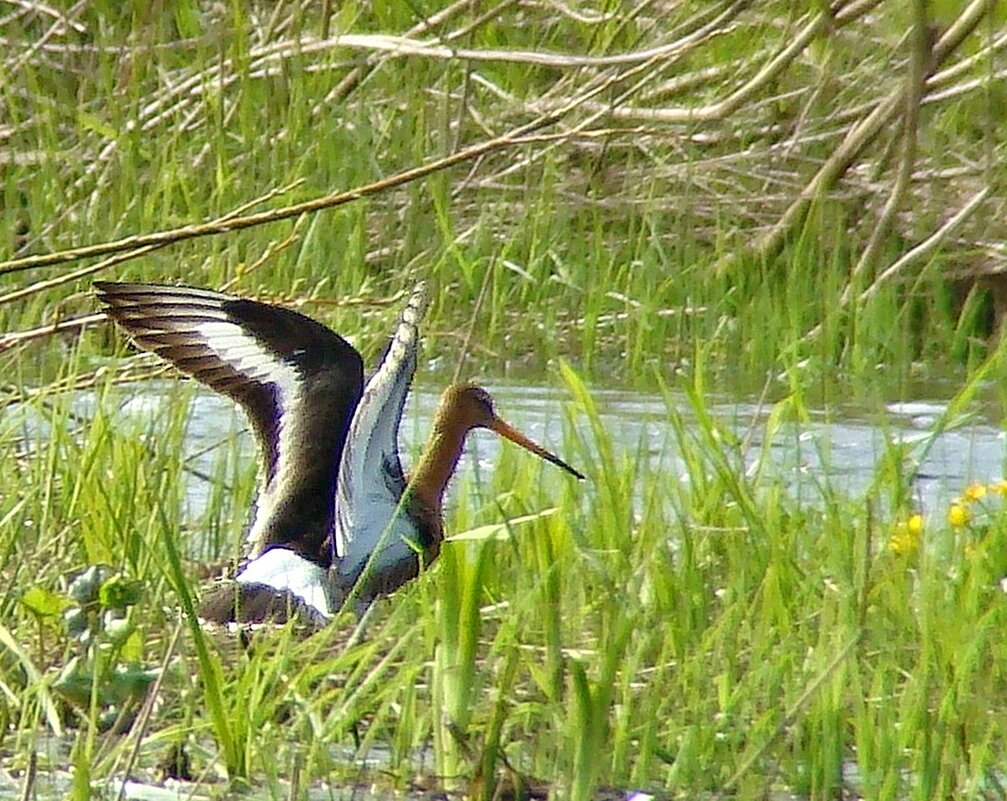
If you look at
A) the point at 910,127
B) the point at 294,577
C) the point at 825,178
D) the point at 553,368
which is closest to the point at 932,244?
the point at 825,178

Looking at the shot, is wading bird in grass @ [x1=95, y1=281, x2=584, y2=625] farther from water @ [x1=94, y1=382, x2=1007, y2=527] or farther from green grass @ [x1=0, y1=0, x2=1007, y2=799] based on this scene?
water @ [x1=94, y1=382, x2=1007, y2=527]

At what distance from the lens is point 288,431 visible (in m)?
3.28

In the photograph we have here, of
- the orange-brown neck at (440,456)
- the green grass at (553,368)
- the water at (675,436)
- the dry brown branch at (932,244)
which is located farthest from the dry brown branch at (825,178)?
the orange-brown neck at (440,456)

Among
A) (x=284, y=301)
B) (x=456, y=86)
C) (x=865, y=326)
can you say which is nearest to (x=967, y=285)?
(x=865, y=326)

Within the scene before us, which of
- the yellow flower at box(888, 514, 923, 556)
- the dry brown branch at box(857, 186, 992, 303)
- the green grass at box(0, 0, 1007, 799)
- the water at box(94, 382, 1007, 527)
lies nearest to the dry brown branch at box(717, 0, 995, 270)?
the green grass at box(0, 0, 1007, 799)

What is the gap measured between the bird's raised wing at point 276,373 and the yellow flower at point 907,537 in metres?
0.85

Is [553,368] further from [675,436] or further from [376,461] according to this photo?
[376,461]

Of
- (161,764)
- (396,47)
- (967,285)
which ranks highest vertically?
(396,47)

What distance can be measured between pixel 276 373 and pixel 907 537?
3.23ft

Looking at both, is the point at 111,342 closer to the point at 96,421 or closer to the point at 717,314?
the point at 717,314

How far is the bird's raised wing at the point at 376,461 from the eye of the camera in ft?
8.95

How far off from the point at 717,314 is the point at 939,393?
0.66 m

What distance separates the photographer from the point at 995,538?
11.3ft

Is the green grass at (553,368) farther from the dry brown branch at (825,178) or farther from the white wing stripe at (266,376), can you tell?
the white wing stripe at (266,376)
